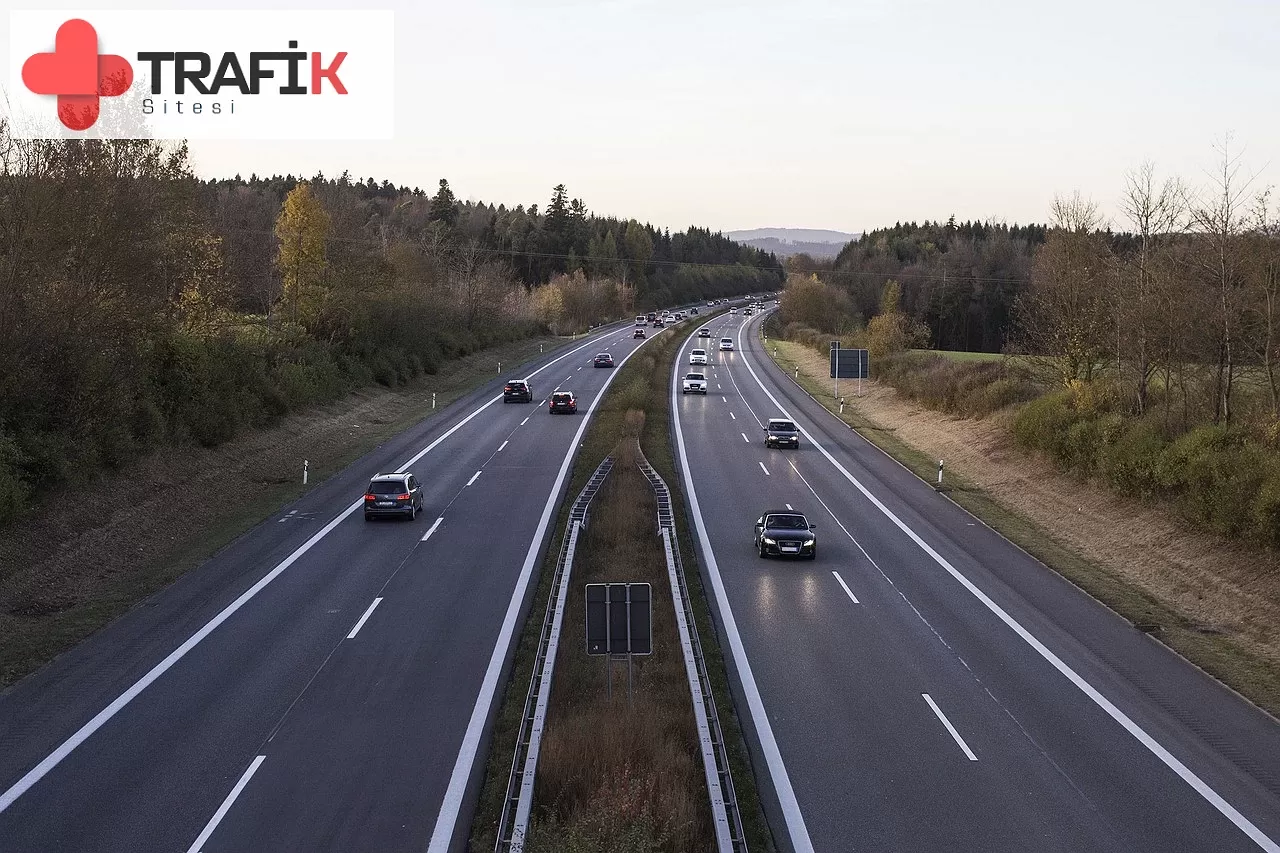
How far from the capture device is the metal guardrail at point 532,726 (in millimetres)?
12078

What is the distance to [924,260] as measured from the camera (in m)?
187

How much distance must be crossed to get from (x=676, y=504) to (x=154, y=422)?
17.0 meters

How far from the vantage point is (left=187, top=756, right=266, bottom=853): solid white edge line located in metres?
12.3

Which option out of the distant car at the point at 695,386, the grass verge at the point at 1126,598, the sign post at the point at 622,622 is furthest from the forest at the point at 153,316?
Result: the grass verge at the point at 1126,598

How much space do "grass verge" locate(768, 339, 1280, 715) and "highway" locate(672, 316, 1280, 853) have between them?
1.51 ft

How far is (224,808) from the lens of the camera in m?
13.1

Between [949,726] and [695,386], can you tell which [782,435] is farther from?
[949,726]

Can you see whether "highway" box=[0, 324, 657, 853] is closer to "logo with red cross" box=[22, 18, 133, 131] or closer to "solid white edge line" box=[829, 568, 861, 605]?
"solid white edge line" box=[829, 568, 861, 605]

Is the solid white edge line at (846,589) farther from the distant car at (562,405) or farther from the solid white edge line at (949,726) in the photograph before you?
the distant car at (562,405)

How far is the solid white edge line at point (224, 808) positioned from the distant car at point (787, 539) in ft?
50.9

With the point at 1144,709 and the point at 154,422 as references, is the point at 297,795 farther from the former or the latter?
the point at 154,422

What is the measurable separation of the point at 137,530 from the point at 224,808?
16.8 m

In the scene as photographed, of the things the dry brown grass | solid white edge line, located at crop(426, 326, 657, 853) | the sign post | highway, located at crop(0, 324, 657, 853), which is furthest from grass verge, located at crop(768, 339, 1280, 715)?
highway, located at crop(0, 324, 657, 853)

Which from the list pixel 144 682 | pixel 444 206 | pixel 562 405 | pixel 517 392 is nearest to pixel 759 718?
pixel 144 682
